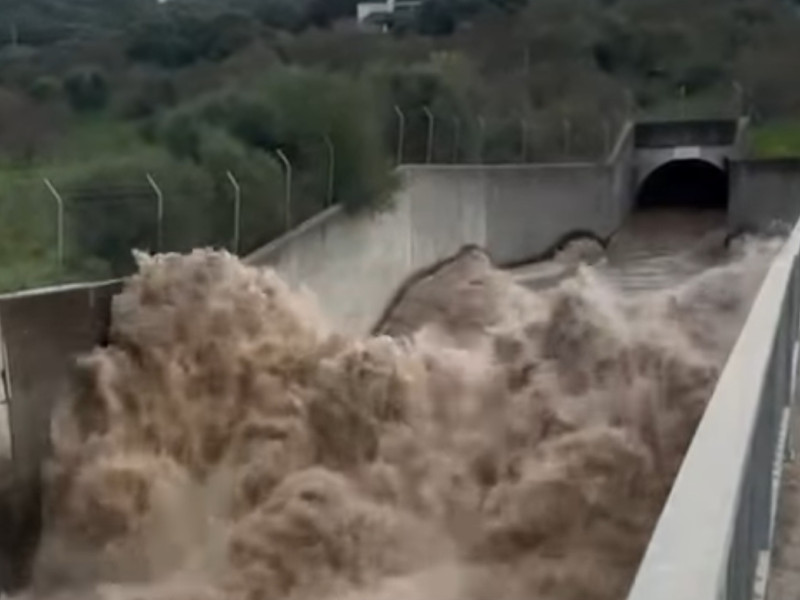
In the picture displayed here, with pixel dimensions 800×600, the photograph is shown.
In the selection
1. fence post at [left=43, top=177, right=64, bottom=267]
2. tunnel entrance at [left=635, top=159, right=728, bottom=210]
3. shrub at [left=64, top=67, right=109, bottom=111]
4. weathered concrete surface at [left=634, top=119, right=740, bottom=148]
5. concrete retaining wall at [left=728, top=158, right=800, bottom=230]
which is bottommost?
tunnel entrance at [left=635, top=159, right=728, bottom=210]

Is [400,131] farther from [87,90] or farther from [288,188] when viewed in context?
[87,90]

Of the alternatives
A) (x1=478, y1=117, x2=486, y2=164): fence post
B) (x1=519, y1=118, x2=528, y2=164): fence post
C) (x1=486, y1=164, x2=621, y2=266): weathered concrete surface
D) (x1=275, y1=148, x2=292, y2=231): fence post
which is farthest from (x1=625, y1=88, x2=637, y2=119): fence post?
(x1=275, y1=148, x2=292, y2=231): fence post

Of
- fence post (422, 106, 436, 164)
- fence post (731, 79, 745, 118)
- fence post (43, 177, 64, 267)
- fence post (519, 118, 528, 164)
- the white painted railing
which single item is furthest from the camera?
fence post (731, 79, 745, 118)

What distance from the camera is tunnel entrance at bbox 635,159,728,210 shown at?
49406 millimetres

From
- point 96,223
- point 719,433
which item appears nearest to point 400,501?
point 96,223

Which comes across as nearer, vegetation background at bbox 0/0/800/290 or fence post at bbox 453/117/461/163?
vegetation background at bbox 0/0/800/290

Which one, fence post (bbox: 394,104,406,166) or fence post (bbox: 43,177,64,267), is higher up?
fence post (bbox: 43,177,64,267)

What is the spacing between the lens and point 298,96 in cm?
2758

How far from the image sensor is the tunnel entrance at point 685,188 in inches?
1945

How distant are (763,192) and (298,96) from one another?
1714cm

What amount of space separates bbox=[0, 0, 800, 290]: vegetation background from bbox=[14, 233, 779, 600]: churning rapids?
8.07ft

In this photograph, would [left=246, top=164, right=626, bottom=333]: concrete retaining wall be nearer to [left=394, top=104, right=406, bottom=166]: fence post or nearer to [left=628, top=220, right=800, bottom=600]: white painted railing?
[left=394, top=104, right=406, bottom=166]: fence post

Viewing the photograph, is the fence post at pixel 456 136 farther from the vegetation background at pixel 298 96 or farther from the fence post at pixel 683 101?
the fence post at pixel 683 101

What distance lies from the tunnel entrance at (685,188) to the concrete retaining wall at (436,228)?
5980 mm
